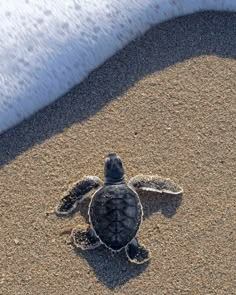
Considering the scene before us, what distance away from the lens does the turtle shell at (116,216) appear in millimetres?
2297

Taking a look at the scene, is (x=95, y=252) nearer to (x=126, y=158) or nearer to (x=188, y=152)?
(x=126, y=158)

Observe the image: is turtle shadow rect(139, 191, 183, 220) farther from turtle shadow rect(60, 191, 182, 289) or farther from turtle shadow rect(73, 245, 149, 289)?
turtle shadow rect(73, 245, 149, 289)

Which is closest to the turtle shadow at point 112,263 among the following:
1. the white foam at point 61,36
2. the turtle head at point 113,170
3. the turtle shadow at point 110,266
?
the turtle shadow at point 110,266

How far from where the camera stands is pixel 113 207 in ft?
7.57

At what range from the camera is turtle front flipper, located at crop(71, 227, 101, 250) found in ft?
7.70

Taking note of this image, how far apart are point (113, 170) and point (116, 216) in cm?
22

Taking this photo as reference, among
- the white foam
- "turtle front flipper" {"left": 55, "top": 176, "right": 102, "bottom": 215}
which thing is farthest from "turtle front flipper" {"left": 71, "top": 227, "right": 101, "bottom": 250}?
the white foam

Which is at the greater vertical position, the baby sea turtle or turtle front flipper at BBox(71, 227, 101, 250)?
the baby sea turtle

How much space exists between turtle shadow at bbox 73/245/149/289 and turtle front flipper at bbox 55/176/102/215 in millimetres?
193

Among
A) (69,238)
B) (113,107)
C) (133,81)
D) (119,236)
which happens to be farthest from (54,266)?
(133,81)

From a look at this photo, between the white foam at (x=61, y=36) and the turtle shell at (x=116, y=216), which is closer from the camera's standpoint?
the turtle shell at (x=116, y=216)

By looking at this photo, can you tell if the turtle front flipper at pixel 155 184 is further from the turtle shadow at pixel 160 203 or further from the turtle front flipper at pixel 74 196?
the turtle front flipper at pixel 74 196

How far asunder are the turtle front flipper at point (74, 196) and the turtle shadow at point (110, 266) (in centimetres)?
19

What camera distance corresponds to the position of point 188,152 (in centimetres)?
249
